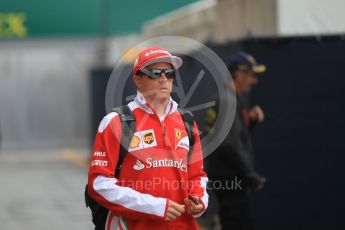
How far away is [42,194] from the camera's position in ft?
44.9

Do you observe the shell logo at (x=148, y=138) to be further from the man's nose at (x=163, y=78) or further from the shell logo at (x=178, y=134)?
the man's nose at (x=163, y=78)

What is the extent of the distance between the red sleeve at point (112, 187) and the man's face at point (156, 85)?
24 cm

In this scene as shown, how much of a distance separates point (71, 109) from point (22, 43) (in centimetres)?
278

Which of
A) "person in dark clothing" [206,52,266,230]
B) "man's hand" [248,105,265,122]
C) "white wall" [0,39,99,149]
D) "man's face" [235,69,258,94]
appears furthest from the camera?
"white wall" [0,39,99,149]

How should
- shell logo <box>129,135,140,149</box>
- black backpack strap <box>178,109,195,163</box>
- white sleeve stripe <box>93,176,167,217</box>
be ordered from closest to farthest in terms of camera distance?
white sleeve stripe <box>93,176,167,217</box> → shell logo <box>129,135,140,149</box> → black backpack strap <box>178,109,195,163</box>

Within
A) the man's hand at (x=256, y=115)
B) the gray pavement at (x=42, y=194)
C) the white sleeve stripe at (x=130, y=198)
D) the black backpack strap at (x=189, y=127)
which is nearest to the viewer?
the white sleeve stripe at (x=130, y=198)

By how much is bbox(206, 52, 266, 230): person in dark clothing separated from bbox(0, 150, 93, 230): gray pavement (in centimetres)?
379

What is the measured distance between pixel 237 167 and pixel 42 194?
7.69 meters

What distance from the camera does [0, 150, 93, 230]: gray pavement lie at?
10.5 m

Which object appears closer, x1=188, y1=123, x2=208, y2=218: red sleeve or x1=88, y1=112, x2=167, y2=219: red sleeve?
x1=88, y1=112, x2=167, y2=219: red sleeve

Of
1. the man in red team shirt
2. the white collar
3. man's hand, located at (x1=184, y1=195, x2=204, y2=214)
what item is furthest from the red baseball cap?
man's hand, located at (x1=184, y1=195, x2=204, y2=214)

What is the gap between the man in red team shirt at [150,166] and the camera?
408cm

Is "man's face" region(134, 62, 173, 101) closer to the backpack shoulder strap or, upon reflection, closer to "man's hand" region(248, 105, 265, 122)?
the backpack shoulder strap

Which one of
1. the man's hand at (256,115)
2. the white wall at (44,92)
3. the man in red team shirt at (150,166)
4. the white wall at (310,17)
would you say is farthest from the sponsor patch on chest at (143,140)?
the white wall at (44,92)
